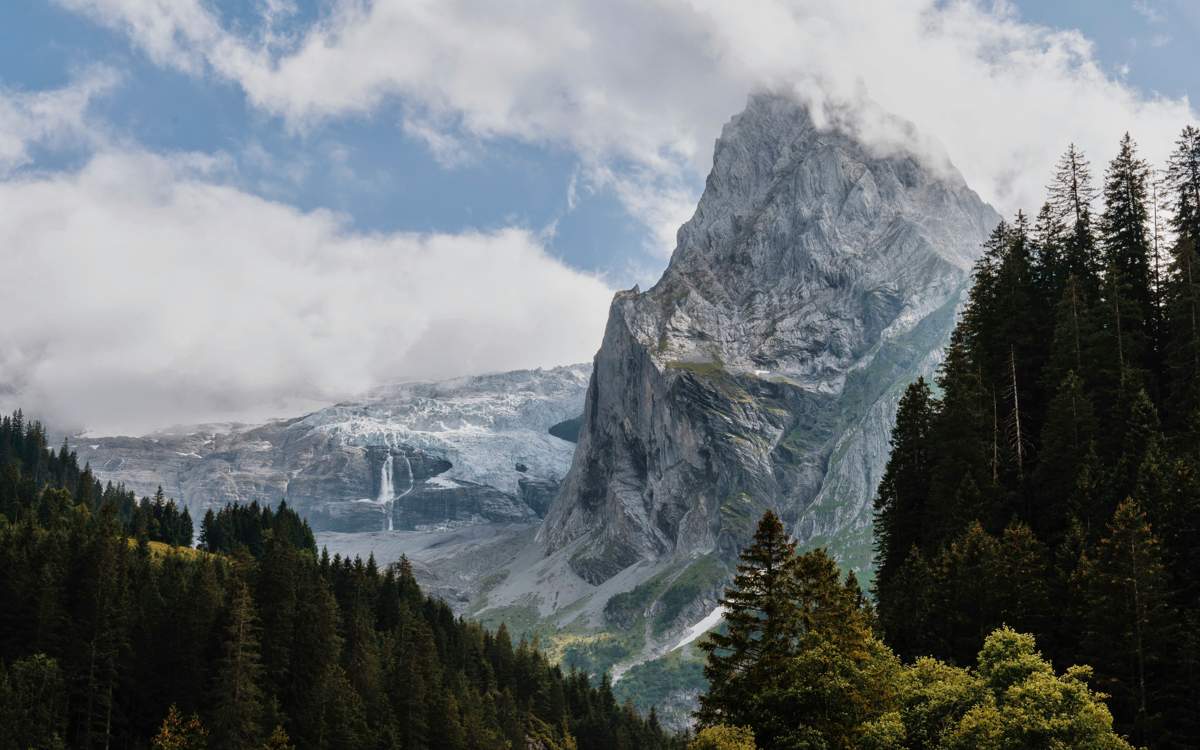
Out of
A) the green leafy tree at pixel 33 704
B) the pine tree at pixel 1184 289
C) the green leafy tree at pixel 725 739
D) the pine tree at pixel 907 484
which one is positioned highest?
the pine tree at pixel 1184 289

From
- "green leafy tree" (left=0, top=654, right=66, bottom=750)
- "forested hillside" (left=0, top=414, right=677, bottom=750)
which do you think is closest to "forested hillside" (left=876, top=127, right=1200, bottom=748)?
"forested hillside" (left=0, top=414, right=677, bottom=750)

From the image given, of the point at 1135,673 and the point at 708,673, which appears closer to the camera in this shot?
the point at 708,673

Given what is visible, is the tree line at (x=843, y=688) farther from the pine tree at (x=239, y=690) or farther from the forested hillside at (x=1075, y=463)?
the pine tree at (x=239, y=690)

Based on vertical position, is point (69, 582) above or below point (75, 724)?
above

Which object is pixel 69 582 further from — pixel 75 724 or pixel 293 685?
pixel 293 685

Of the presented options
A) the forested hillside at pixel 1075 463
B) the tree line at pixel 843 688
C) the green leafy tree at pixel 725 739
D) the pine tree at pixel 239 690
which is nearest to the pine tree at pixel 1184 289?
the forested hillside at pixel 1075 463

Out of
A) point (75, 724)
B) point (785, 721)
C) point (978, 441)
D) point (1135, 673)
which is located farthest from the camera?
point (75, 724)

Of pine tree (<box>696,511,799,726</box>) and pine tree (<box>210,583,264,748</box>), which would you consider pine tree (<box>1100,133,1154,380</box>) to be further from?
pine tree (<box>210,583,264,748</box>)

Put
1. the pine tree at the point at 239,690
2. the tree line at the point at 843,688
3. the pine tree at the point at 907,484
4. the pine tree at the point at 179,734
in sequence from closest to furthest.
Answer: the tree line at the point at 843,688 → the pine tree at the point at 179,734 → the pine tree at the point at 239,690 → the pine tree at the point at 907,484

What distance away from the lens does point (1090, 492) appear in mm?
87938

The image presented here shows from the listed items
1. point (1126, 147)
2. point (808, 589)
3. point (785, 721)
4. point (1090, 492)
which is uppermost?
point (1126, 147)

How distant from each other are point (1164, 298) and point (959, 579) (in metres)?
40.7

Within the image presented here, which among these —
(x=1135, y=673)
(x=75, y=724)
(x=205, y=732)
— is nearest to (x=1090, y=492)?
(x=1135, y=673)

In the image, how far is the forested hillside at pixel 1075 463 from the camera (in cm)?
7106
